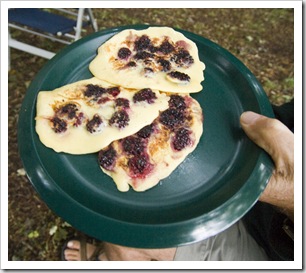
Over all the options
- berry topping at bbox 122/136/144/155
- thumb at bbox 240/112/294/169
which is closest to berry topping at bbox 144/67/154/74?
berry topping at bbox 122/136/144/155

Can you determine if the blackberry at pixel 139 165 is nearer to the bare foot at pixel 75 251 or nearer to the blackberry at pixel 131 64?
the blackberry at pixel 131 64

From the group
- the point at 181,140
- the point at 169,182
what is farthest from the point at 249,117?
the point at 169,182

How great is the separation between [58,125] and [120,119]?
29cm

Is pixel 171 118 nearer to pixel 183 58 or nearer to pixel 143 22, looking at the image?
pixel 183 58

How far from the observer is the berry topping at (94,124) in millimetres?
1646

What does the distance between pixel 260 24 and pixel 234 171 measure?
286 centimetres

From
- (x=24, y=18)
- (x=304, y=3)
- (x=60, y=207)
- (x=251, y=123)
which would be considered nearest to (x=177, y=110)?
(x=251, y=123)

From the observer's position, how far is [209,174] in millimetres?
1575

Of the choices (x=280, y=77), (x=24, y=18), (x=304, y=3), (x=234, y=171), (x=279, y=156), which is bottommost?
(x=280, y=77)

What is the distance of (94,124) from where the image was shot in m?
1.65

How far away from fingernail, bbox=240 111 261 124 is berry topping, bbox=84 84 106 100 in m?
0.69

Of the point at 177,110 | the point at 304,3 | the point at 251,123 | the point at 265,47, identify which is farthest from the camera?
the point at 265,47

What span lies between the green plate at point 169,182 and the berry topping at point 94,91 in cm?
10

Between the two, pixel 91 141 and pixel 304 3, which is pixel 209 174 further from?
pixel 304 3
